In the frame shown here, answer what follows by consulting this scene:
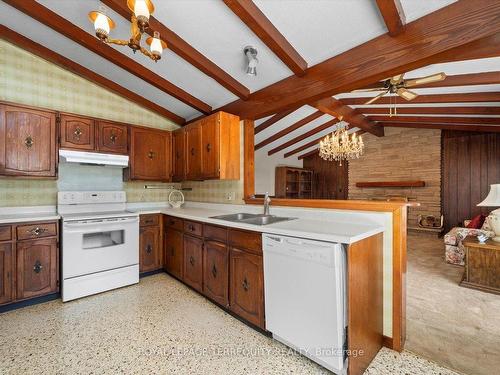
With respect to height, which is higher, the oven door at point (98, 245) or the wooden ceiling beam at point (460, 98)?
the wooden ceiling beam at point (460, 98)

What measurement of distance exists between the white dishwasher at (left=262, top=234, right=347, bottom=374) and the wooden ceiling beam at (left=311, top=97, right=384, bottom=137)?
2934 millimetres

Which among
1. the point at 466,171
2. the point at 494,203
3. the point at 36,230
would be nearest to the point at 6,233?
the point at 36,230

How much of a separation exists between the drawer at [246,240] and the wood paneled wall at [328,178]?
23.0 ft

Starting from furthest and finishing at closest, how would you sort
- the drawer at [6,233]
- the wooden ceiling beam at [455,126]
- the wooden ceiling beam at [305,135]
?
1. the wooden ceiling beam at [305,135]
2. the wooden ceiling beam at [455,126]
3. the drawer at [6,233]

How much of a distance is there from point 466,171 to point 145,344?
7.54 m

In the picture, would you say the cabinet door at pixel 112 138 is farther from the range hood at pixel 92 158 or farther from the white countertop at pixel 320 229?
the white countertop at pixel 320 229

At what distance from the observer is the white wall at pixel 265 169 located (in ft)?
24.8

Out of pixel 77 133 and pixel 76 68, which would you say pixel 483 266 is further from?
pixel 76 68

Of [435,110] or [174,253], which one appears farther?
[435,110]

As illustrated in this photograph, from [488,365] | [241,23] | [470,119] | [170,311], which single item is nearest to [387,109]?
[470,119]

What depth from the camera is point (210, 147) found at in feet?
10.2

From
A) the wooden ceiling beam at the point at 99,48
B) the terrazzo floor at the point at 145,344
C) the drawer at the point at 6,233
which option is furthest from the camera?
the drawer at the point at 6,233

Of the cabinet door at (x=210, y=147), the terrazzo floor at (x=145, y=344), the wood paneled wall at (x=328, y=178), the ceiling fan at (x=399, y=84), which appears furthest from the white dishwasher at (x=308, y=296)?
the wood paneled wall at (x=328, y=178)

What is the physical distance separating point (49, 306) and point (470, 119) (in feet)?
23.9
